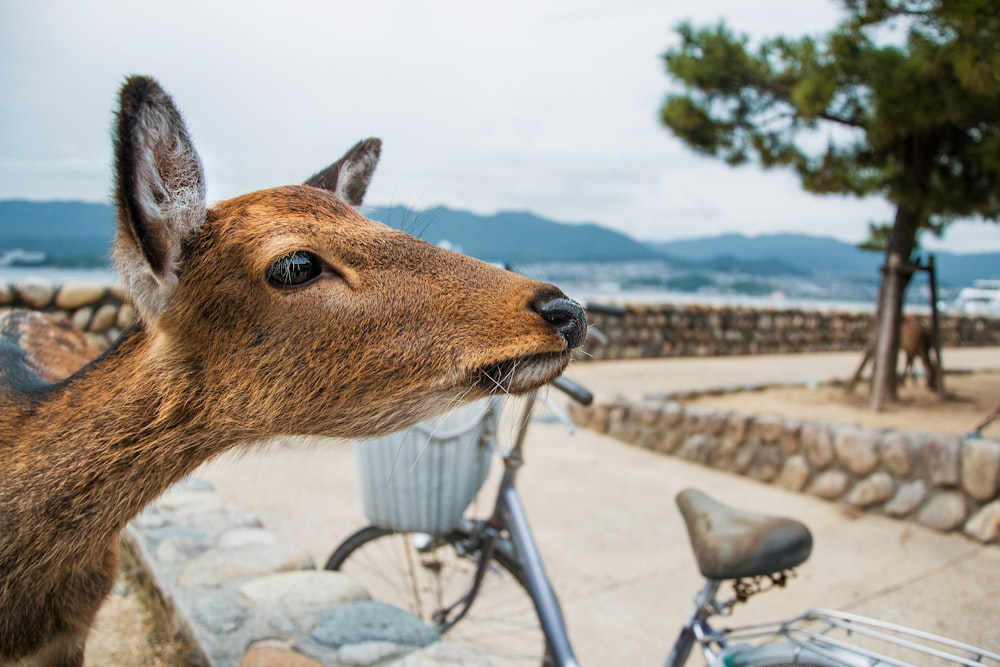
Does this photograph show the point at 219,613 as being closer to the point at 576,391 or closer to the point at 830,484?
the point at 576,391

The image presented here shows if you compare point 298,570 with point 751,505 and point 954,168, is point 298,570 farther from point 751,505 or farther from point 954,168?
point 954,168

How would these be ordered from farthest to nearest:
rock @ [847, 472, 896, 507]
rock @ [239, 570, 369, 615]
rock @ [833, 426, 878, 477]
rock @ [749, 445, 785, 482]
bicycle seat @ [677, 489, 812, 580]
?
rock @ [749, 445, 785, 482]
rock @ [833, 426, 878, 477]
rock @ [847, 472, 896, 507]
rock @ [239, 570, 369, 615]
bicycle seat @ [677, 489, 812, 580]

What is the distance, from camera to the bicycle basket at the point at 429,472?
8.07ft

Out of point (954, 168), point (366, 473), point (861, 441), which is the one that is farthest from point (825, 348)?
point (366, 473)

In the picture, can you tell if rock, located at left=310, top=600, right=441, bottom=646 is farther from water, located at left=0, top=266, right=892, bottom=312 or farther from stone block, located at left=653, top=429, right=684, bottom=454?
stone block, located at left=653, top=429, right=684, bottom=454

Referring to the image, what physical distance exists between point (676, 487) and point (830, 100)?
13.1ft

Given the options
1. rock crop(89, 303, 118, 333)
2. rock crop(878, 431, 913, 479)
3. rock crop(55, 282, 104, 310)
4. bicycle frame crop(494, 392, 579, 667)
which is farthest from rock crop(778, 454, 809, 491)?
rock crop(55, 282, 104, 310)

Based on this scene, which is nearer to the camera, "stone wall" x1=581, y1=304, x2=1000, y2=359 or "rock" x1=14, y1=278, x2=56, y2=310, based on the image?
"rock" x1=14, y1=278, x2=56, y2=310

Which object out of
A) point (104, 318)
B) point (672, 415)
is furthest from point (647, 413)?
point (104, 318)

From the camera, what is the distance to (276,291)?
1.34 m

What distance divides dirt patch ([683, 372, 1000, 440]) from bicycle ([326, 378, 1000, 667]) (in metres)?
4.53

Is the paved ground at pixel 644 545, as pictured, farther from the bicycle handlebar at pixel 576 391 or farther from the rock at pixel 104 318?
the rock at pixel 104 318

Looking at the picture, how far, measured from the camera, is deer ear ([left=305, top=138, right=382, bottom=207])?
1.73 m

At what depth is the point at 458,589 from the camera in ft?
12.6
